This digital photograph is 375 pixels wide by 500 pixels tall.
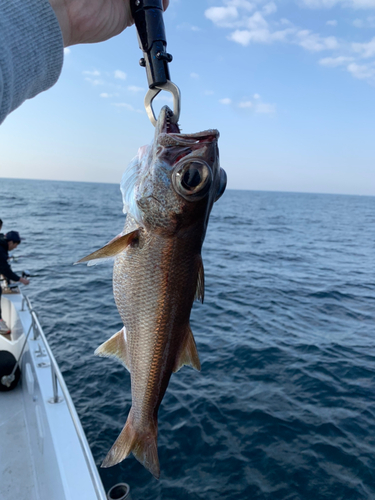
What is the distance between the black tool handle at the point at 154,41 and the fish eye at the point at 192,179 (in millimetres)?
430

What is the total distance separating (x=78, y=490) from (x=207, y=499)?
2.75 metres

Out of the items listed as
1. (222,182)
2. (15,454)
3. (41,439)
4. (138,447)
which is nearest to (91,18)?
(222,182)

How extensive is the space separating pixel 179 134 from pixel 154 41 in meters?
0.46

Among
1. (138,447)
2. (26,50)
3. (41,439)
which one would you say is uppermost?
(26,50)

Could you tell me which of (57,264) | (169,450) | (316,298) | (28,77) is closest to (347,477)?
(169,450)

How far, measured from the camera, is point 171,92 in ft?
6.06

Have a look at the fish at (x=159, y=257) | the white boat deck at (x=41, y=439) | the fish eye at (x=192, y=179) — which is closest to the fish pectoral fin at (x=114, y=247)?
the fish at (x=159, y=257)

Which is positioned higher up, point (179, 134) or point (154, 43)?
point (154, 43)

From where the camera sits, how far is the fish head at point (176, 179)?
1.90 metres

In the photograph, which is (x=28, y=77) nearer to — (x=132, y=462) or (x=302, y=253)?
(x=132, y=462)

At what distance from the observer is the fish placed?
6.33ft

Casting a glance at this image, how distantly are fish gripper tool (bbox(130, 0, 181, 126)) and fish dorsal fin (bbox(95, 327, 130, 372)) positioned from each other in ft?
→ 4.67

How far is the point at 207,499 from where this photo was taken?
525 centimetres

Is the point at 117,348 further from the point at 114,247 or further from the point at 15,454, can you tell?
the point at 15,454
